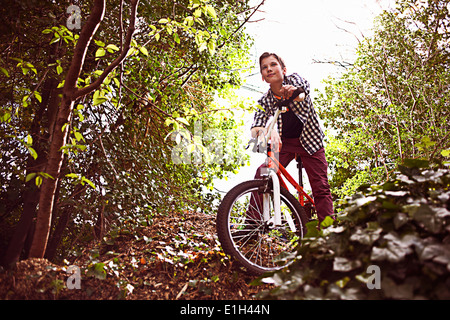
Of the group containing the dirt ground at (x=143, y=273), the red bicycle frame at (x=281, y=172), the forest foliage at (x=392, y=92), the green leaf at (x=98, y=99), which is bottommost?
the dirt ground at (x=143, y=273)

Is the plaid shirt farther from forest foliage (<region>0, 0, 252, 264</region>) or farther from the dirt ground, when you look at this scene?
the dirt ground

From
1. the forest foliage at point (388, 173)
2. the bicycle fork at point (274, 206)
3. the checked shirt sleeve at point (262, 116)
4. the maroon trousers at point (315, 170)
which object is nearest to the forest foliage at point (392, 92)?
the forest foliage at point (388, 173)

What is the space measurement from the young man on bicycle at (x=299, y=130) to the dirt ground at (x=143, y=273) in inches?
35.1

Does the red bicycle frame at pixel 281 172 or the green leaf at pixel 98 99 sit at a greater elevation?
the green leaf at pixel 98 99

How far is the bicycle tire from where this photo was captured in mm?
2438

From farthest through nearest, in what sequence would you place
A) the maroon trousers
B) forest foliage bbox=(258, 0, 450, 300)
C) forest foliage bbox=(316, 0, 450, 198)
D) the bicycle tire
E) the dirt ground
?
forest foliage bbox=(316, 0, 450, 198) < the maroon trousers < the bicycle tire < the dirt ground < forest foliage bbox=(258, 0, 450, 300)

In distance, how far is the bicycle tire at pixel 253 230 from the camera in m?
2.44

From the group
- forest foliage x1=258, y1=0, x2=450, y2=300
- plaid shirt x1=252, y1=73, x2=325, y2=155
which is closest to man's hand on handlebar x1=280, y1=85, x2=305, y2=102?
plaid shirt x1=252, y1=73, x2=325, y2=155

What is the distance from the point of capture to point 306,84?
306cm

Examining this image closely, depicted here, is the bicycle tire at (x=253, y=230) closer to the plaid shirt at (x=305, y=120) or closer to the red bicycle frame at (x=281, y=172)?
the red bicycle frame at (x=281, y=172)

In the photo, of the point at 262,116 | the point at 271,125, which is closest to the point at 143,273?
the point at 271,125

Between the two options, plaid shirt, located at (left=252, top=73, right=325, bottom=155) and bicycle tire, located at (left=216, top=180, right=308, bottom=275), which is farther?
plaid shirt, located at (left=252, top=73, right=325, bottom=155)
